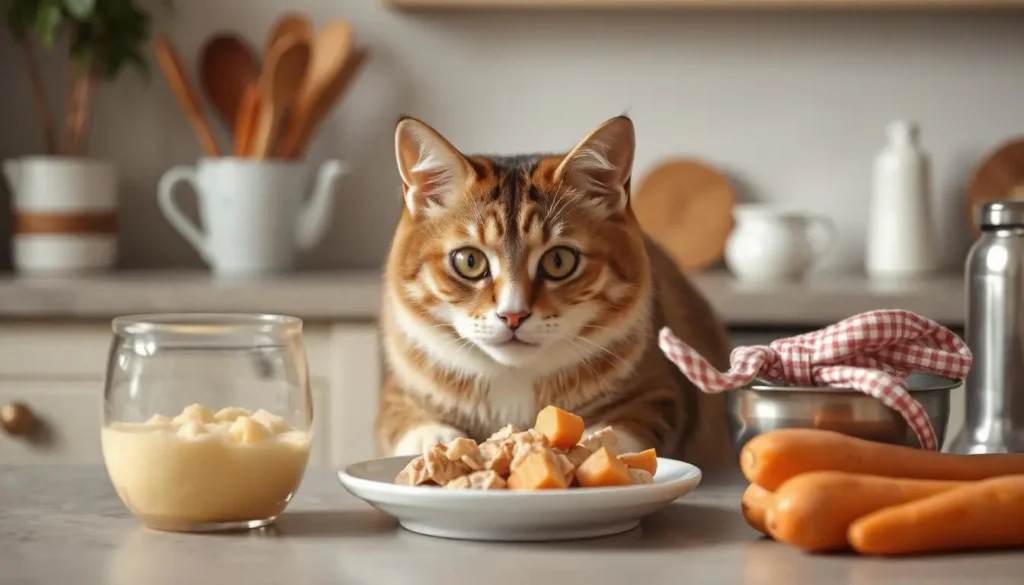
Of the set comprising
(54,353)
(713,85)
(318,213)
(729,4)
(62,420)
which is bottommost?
(62,420)

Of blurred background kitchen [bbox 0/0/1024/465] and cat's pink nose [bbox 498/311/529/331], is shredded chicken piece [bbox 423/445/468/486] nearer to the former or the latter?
cat's pink nose [bbox 498/311/529/331]

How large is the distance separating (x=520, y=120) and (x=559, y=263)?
5.18 feet

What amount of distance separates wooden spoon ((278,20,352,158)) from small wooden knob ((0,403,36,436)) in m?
0.72

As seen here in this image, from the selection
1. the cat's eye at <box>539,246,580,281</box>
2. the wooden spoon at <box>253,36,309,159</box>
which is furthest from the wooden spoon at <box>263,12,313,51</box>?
the cat's eye at <box>539,246,580,281</box>

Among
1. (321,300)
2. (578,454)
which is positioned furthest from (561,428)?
(321,300)

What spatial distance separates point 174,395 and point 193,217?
2015 mm

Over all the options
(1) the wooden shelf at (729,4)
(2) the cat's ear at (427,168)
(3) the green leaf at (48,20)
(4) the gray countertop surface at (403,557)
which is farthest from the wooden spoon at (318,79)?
(4) the gray countertop surface at (403,557)

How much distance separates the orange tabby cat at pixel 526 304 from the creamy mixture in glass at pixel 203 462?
332 mm

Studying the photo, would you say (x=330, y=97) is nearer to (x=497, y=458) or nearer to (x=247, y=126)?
(x=247, y=126)

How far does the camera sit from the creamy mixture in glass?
0.89 metres

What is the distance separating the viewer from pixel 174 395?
0.90 metres

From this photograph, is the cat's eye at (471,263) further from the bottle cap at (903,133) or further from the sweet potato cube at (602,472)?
the bottle cap at (903,133)

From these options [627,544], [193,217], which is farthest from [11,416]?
[627,544]

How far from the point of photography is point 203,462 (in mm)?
891
